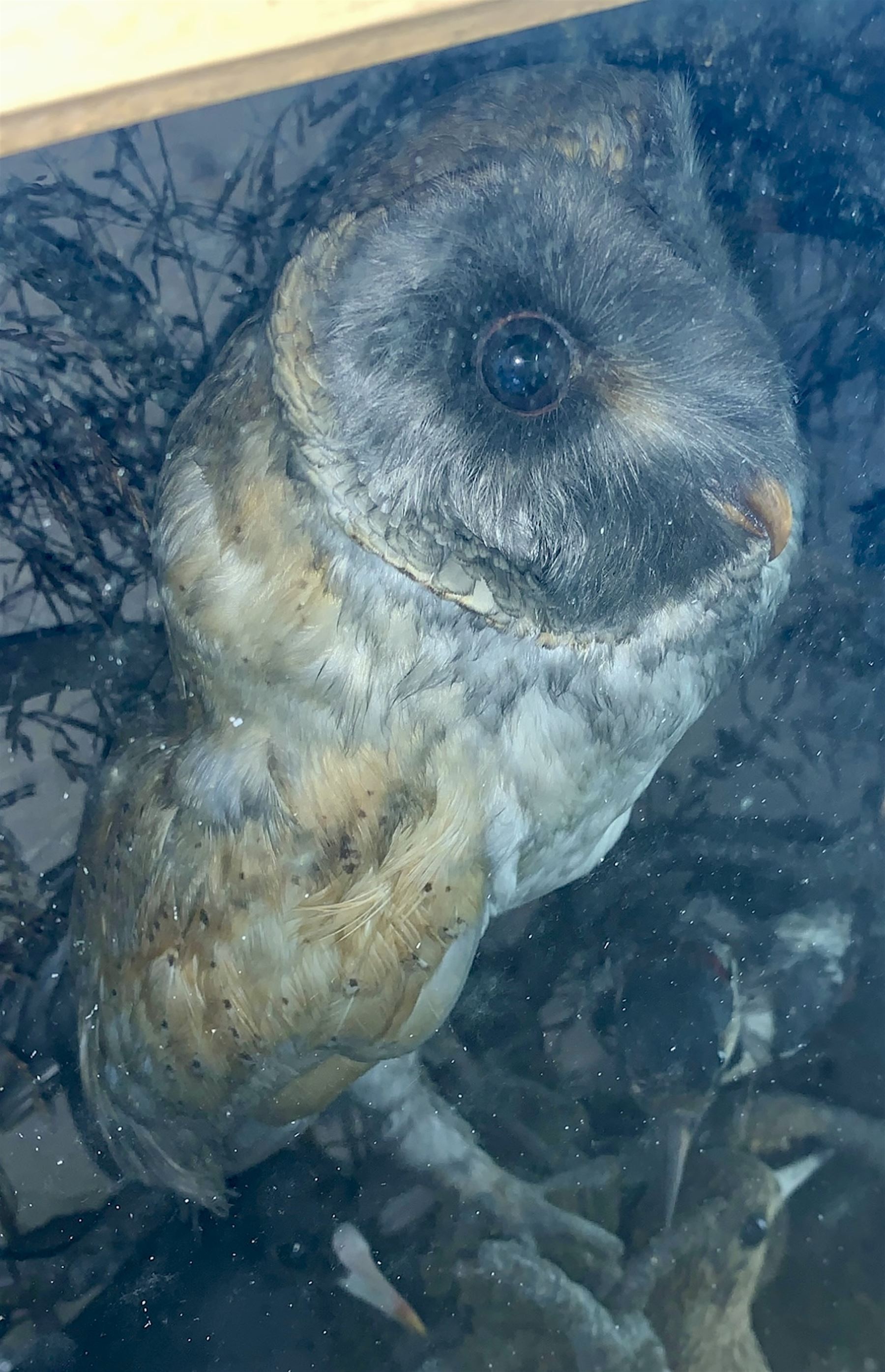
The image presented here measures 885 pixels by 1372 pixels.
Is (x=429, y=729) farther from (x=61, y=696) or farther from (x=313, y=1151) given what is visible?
(x=313, y=1151)

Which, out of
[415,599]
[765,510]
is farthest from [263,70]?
[765,510]

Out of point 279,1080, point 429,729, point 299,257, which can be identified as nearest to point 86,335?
→ point 299,257

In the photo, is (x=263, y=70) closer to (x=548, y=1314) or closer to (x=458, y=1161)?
(x=458, y=1161)

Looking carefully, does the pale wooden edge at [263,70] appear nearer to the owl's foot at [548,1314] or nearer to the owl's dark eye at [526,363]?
the owl's dark eye at [526,363]

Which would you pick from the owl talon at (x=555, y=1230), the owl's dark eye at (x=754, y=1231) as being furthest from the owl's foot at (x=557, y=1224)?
the owl's dark eye at (x=754, y=1231)

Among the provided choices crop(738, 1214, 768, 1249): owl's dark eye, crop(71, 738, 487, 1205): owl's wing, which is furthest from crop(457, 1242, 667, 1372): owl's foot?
crop(71, 738, 487, 1205): owl's wing

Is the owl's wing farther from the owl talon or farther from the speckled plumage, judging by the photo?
the owl talon
